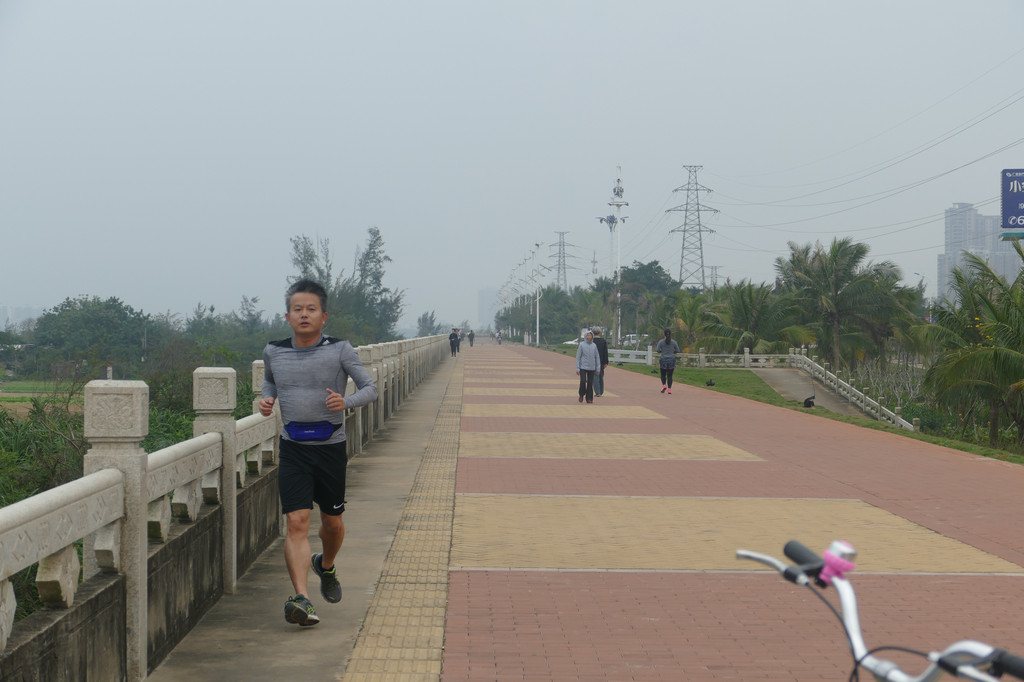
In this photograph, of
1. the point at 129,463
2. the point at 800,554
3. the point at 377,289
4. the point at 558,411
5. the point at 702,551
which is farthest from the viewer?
the point at 377,289

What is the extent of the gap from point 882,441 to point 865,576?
34.0 feet

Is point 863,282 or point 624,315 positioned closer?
point 863,282

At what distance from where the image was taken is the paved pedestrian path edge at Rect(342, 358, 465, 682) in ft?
17.1

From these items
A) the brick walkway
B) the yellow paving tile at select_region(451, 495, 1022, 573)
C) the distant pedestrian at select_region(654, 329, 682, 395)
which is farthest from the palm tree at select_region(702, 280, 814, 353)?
the yellow paving tile at select_region(451, 495, 1022, 573)

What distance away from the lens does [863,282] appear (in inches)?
1965

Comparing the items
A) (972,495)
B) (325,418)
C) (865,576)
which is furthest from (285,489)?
(972,495)

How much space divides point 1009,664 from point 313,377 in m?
4.57

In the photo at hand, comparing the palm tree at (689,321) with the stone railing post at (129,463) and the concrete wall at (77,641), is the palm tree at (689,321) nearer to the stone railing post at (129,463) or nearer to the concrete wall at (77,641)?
the stone railing post at (129,463)

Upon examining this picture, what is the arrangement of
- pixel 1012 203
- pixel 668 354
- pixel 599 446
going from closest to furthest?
pixel 599 446 → pixel 1012 203 → pixel 668 354

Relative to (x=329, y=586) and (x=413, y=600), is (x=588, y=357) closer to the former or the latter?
(x=413, y=600)

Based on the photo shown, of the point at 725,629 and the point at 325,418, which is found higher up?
the point at 325,418

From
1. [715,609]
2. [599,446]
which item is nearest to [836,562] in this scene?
[715,609]

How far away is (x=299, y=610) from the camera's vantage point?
18.7 feet

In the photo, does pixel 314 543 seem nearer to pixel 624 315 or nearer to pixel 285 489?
pixel 285 489
